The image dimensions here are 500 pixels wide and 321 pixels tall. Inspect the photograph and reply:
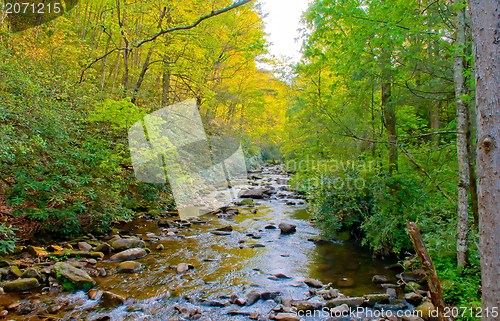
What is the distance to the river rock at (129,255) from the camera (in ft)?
21.9

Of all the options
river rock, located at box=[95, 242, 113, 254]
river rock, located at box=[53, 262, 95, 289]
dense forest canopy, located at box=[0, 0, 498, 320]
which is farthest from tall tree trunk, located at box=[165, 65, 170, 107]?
river rock, located at box=[53, 262, 95, 289]

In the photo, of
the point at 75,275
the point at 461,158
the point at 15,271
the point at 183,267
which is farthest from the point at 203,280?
the point at 461,158

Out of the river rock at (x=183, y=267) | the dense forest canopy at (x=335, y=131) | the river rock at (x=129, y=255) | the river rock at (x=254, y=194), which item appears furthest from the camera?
the river rock at (x=254, y=194)

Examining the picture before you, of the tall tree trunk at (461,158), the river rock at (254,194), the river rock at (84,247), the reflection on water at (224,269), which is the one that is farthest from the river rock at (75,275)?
the river rock at (254,194)

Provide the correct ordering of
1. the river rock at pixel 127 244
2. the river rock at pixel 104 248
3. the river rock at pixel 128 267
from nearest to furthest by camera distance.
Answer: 1. the river rock at pixel 128 267
2. the river rock at pixel 104 248
3. the river rock at pixel 127 244

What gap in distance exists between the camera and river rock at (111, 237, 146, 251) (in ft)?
23.8

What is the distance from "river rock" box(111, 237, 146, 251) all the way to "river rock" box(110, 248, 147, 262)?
38 centimetres

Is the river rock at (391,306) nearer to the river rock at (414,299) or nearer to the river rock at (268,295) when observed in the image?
the river rock at (414,299)

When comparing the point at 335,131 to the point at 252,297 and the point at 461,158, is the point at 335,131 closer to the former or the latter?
the point at 461,158

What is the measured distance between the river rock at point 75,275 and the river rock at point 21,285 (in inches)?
15.0

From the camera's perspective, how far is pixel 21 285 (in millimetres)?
4938

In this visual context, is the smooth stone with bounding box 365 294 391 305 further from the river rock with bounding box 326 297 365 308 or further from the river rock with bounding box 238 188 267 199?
the river rock with bounding box 238 188 267 199

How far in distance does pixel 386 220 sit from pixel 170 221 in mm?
6675

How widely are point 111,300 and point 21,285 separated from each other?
155 cm
